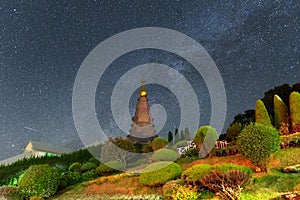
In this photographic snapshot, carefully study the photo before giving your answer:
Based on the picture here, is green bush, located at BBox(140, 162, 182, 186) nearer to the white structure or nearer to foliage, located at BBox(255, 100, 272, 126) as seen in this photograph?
foliage, located at BBox(255, 100, 272, 126)

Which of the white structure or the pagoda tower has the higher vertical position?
the pagoda tower

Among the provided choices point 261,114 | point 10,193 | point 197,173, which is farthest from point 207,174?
point 261,114

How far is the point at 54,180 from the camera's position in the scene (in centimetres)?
2097

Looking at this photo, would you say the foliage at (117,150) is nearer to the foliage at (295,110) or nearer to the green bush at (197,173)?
the foliage at (295,110)

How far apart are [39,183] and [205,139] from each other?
1110 cm

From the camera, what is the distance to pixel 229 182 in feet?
43.0

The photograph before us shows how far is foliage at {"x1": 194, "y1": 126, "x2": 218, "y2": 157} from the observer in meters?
22.0

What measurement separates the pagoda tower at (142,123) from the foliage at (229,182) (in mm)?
35964

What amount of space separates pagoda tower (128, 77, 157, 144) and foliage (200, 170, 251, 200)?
35964 millimetres

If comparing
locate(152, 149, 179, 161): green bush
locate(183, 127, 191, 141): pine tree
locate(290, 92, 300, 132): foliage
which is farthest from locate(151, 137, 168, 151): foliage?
locate(183, 127, 191, 141): pine tree

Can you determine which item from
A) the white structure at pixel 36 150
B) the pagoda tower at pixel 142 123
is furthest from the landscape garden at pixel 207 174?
the white structure at pixel 36 150

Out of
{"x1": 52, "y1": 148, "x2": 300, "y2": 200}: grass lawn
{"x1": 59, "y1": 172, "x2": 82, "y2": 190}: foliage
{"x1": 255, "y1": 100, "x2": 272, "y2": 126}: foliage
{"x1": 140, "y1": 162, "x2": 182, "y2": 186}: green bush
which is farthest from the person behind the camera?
{"x1": 255, "y1": 100, "x2": 272, "y2": 126}: foliage

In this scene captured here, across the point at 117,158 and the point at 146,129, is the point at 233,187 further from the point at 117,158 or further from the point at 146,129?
the point at 146,129

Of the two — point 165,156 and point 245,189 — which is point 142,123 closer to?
point 165,156
